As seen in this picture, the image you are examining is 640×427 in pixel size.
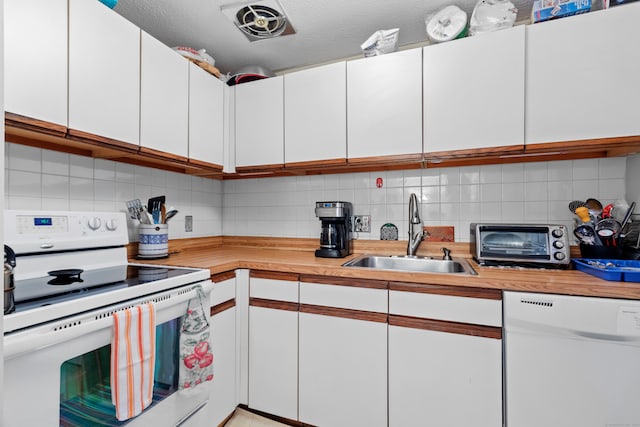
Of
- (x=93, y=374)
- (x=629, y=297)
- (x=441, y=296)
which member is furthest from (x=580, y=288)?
(x=93, y=374)

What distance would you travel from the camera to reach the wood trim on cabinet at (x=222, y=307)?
149 cm

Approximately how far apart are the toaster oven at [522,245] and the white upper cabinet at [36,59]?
1.94m

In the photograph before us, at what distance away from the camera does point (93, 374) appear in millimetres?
1013

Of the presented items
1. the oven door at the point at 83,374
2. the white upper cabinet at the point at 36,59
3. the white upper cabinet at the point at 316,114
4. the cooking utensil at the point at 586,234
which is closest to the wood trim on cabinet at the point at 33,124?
the white upper cabinet at the point at 36,59

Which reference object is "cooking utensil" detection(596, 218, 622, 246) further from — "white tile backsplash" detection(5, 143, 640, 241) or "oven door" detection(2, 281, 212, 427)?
"oven door" detection(2, 281, 212, 427)

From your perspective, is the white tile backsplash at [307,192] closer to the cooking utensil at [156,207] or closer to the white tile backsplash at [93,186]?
the white tile backsplash at [93,186]

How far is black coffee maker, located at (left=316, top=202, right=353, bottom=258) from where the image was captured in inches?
71.2

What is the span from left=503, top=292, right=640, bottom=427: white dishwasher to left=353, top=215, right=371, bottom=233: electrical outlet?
96 centimetres

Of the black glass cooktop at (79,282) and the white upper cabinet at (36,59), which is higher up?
the white upper cabinet at (36,59)

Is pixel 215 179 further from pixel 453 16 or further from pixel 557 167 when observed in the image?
A: pixel 557 167

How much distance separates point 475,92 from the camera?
1.55m

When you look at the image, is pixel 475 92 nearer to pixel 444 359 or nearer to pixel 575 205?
pixel 575 205

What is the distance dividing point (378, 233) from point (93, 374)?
5.19ft

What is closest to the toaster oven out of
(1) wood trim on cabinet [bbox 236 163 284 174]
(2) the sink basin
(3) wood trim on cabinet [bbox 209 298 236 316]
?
(2) the sink basin
